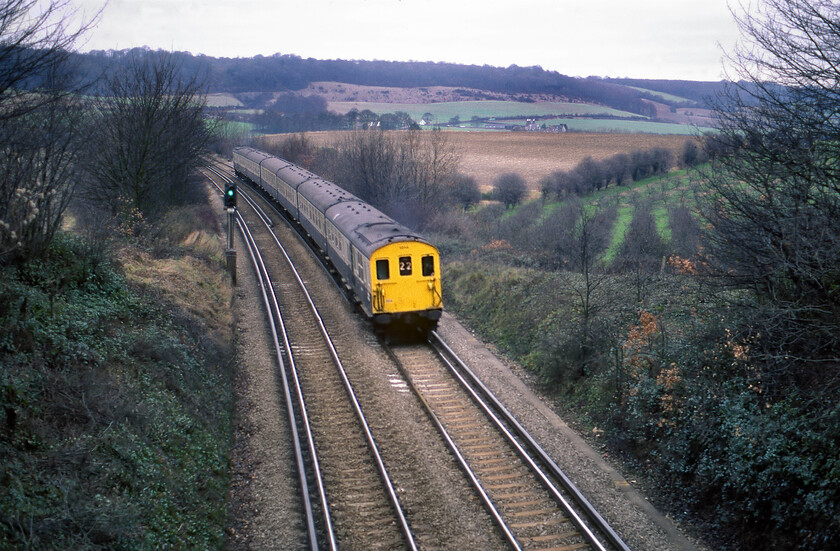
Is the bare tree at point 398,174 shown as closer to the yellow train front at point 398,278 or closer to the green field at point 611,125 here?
the yellow train front at point 398,278

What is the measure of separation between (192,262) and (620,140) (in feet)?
167

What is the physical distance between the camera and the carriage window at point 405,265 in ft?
55.3

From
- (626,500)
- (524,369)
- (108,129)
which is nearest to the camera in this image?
(626,500)

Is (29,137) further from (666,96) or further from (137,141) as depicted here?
(666,96)

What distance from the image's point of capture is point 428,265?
1717 cm

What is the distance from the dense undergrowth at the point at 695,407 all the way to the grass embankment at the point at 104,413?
733 cm

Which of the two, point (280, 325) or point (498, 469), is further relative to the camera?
point (280, 325)

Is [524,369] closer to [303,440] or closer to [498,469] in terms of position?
[498,469]

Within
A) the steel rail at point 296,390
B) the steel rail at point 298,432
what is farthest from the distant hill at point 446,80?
the steel rail at point 298,432

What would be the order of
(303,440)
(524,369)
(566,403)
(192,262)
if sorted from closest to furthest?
(303,440), (566,403), (524,369), (192,262)

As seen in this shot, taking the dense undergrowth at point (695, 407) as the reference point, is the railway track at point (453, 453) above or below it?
below

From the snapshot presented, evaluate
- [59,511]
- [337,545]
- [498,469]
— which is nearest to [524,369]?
[498,469]

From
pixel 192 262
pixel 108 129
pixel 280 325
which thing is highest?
pixel 108 129

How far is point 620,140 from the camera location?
62281mm
